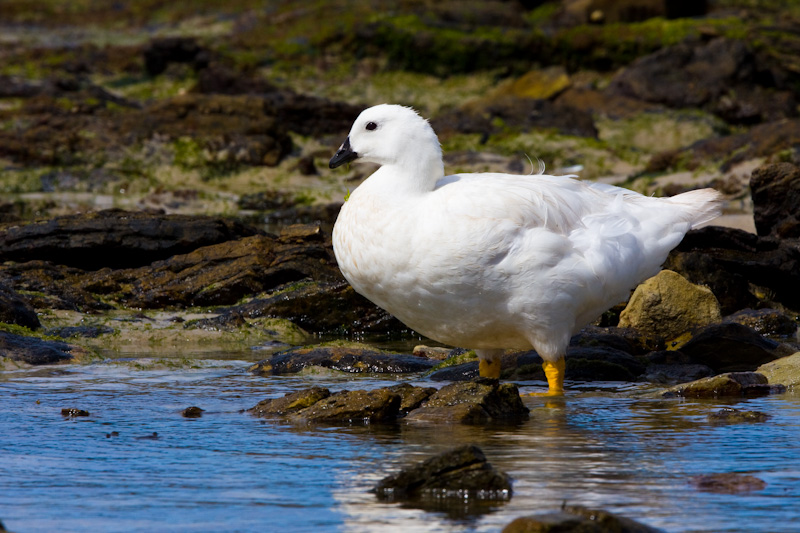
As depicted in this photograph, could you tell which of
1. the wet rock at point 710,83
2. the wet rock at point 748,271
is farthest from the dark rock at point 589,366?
the wet rock at point 710,83

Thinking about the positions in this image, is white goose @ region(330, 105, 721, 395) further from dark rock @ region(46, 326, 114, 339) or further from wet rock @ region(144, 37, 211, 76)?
wet rock @ region(144, 37, 211, 76)

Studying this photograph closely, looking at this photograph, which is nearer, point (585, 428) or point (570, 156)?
point (585, 428)

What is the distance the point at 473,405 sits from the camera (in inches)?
263

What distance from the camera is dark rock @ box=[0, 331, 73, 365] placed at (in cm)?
882

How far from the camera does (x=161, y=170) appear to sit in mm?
21109

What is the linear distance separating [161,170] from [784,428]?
655 inches

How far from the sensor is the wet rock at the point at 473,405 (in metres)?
6.64

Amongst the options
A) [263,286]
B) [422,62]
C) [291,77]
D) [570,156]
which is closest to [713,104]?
[570,156]

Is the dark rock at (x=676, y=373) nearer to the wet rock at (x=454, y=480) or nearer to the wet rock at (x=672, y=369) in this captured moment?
the wet rock at (x=672, y=369)

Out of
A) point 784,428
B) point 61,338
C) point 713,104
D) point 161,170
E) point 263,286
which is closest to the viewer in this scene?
point 784,428

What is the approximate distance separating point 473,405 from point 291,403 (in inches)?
47.4

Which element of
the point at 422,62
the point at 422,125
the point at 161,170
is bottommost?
the point at 422,125

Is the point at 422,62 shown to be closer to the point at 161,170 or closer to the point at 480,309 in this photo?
the point at 161,170

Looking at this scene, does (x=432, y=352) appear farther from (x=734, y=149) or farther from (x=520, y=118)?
(x=520, y=118)
